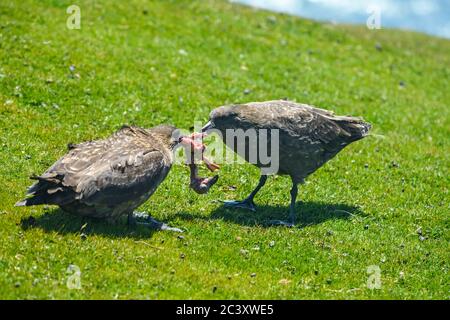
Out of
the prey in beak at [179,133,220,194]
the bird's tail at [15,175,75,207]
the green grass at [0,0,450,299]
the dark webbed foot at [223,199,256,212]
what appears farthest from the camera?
the dark webbed foot at [223,199,256,212]

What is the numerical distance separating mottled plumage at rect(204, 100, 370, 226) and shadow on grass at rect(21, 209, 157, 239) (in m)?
2.28

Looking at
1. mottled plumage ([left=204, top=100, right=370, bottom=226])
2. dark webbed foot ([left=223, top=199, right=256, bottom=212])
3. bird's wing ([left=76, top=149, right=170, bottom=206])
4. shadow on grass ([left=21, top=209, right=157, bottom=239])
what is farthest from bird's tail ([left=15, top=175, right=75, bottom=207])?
dark webbed foot ([left=223, top=199, right=256, bottom=212])

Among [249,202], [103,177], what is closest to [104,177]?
[103,177]

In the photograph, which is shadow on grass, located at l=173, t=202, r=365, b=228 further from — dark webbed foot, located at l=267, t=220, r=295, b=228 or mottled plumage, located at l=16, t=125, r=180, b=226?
mottled plumage, located at l=16, t=125, r=180, b=226

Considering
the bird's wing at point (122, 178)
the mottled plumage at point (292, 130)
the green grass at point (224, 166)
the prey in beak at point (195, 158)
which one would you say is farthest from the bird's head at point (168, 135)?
the green grass at point (224, 166)

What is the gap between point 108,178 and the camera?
959cm

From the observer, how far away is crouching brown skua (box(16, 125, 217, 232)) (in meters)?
9.37

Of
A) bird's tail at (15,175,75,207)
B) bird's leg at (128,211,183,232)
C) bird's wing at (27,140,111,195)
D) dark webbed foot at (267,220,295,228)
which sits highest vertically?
bird's wing at (27,140,111,195)

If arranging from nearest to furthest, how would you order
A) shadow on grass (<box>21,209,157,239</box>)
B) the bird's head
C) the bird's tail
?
the bird's tail < shadow on grass (<box>21,209,157,239</box>) < the bird's head

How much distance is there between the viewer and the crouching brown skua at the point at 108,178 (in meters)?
9.37

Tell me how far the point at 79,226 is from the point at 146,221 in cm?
118

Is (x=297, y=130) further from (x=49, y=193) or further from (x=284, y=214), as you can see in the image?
(x=49, y=193)

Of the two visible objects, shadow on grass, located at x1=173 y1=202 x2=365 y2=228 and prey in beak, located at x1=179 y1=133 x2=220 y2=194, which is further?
shadow on grass, located at x1=173 y1=202 x2=365 y2=228

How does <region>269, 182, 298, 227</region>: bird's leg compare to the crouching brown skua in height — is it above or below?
below
